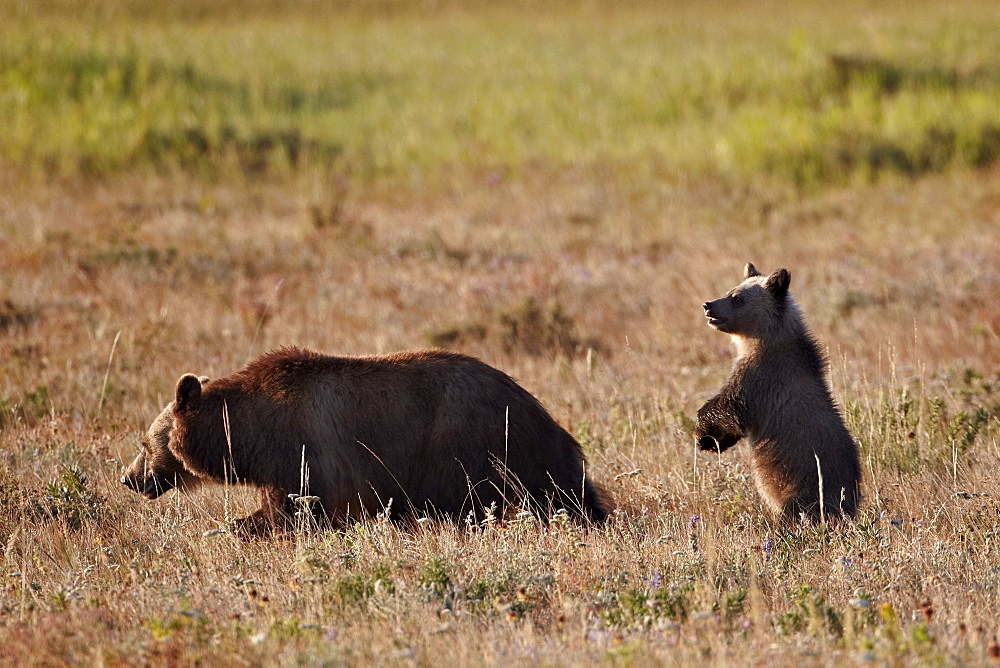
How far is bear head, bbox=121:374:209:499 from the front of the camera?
20.5 ft

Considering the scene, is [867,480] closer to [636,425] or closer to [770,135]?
[636,425]

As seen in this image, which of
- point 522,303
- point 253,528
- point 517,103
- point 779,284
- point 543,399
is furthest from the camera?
point 517,103

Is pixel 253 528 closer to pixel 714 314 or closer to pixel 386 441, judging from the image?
pixel 386 441

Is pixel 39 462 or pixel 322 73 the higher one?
pixel 322 73

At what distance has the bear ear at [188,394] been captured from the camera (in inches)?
236

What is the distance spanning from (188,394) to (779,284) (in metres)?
3.41

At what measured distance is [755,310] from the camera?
20.5 ft

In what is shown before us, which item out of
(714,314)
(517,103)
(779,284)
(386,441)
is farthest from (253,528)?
(517,103)

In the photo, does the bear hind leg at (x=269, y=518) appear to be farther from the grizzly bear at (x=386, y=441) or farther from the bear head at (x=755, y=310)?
the bear head at (x=755, y=310)

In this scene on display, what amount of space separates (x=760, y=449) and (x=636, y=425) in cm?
170

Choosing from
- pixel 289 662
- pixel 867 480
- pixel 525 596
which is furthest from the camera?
pixel 867 480

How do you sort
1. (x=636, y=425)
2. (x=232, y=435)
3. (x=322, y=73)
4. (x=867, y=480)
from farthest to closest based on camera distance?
(x=322, y=73) → (x=636, y=425) → (x=867, y=480) → (x=232, y=435)

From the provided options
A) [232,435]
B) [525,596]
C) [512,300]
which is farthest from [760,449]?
[512,300]

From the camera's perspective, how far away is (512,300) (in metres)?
11.3
